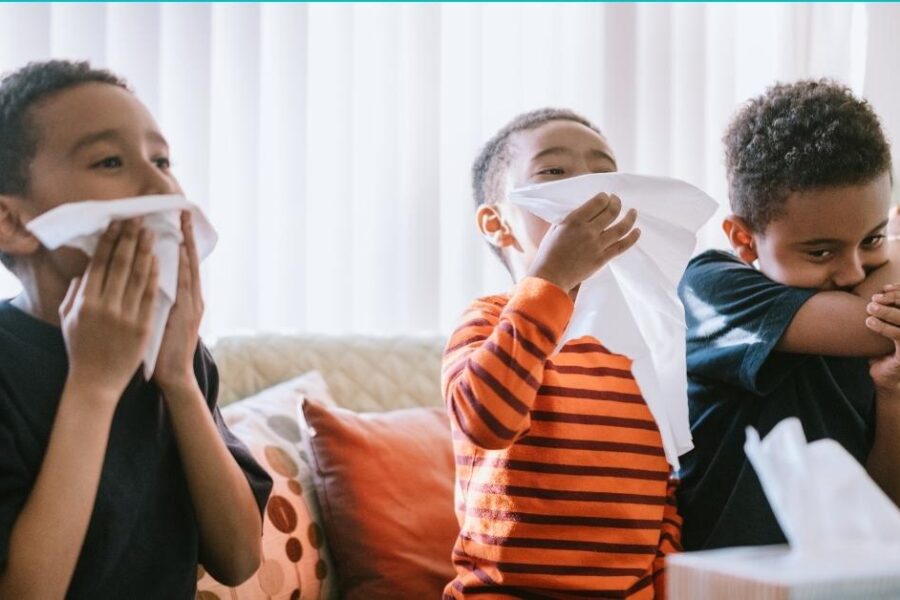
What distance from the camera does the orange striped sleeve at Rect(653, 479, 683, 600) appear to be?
4.18 ft

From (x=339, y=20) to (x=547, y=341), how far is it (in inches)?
47.0

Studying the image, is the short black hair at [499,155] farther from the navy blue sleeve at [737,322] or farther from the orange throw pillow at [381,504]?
the orange throw pillow at [381,504]

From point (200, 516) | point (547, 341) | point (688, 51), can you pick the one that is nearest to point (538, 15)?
point (688, 51)

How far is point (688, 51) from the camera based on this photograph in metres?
2.32

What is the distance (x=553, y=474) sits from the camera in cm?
119

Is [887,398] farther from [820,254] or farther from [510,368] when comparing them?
[510,368]

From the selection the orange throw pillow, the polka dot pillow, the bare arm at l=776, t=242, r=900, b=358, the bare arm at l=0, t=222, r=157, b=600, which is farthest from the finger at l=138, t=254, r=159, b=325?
the bare arm at l=776, t=242, r=900, b=358

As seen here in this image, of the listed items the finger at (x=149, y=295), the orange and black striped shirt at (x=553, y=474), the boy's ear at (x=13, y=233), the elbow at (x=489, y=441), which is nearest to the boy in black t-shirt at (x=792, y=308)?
the orange and black striped shirt at (x=553, y=474)

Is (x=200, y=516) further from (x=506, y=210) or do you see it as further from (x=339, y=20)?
(x=339, y=20)

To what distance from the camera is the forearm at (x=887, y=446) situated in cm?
127

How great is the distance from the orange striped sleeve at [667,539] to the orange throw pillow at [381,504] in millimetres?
344

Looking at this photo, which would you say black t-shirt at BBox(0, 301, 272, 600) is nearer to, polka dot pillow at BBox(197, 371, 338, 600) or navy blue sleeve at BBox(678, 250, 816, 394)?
polka dot pillow at BBox(197, 371, 338, 600)

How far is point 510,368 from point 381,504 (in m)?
0.53

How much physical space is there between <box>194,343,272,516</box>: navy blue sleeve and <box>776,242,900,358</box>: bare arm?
63cm
